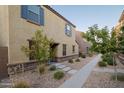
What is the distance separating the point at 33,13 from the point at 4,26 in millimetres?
3338

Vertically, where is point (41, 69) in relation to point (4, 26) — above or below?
below

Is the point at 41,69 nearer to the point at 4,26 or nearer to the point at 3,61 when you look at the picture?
the point at 3,61

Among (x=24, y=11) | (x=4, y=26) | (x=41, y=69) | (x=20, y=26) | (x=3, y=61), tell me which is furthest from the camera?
(x=24, y=11)

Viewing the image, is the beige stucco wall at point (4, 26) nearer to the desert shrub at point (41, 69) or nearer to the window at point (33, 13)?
the window at point (33, 13)

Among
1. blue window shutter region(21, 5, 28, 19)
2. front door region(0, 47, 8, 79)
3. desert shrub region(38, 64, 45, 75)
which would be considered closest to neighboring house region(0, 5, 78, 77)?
blue window shutter region(21, 5, 28, 19)

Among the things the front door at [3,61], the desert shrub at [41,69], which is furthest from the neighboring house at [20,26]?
the desert shrub at [41,69]

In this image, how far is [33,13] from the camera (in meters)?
14.2

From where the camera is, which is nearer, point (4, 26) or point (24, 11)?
point (4, 26)

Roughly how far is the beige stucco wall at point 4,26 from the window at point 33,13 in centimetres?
149

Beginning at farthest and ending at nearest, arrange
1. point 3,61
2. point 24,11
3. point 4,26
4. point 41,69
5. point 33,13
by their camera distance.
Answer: point 33,13
point 24,11
point 41,69
point 4,26
point 3,61

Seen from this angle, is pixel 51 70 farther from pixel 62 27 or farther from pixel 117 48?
pixel 62 27

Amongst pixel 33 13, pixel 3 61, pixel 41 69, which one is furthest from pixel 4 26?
pixel 41 69

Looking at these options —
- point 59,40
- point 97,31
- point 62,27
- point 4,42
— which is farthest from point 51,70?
point 62,27
